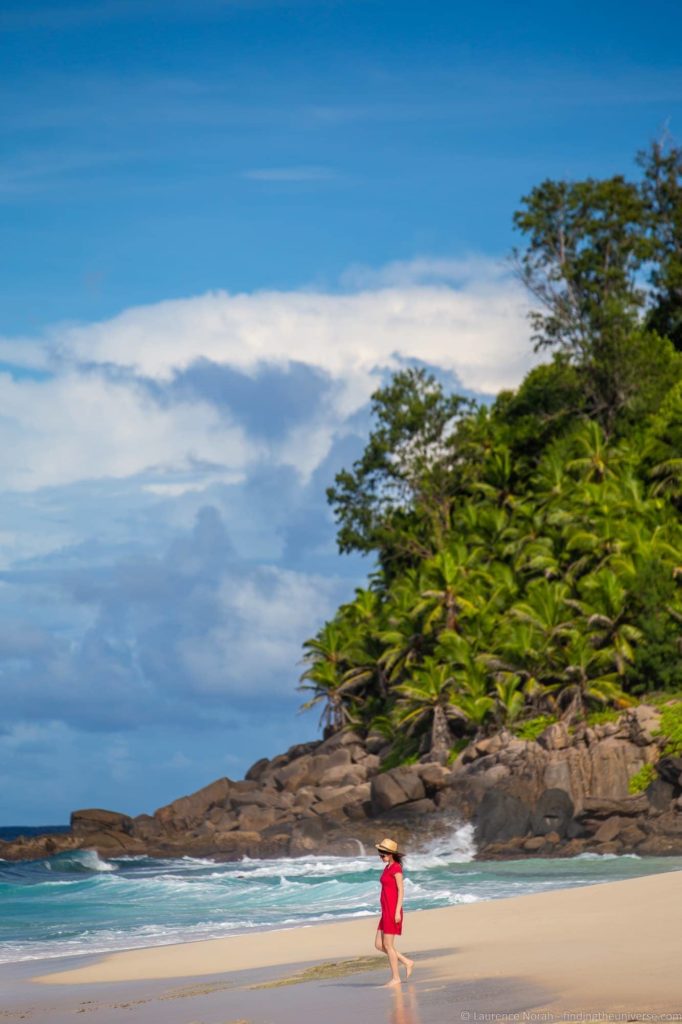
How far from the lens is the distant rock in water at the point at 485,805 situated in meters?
36.9

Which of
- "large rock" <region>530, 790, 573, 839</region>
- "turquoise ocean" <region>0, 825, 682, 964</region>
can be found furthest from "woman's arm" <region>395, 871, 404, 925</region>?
"large rock" <region>530, 790, 573, 839</region>

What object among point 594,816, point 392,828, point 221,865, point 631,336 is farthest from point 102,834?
point 631,336

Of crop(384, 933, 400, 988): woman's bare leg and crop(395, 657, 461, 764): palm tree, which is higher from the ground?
crop(395, 657, 461, 764): palm tree

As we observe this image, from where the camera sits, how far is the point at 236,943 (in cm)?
1858

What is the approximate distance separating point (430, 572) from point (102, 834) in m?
17.6

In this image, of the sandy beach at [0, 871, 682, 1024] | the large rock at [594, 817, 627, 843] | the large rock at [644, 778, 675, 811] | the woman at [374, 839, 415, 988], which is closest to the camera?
the sandy beach at [0, 871, 682, 1024]

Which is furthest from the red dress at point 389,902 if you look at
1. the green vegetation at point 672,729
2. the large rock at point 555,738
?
the large rock at point 555,738

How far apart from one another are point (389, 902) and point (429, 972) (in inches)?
44.6

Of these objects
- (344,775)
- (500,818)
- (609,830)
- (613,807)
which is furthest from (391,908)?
(344,775)

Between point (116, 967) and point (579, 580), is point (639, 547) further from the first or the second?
point (116, 967)

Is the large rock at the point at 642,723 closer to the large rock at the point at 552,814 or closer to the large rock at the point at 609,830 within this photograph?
the large rock at the point at 552,814

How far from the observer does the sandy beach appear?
Result: 34.8 feet

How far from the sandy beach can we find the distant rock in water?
17855 millimetres

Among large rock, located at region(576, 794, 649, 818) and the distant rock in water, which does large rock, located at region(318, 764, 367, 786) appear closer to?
the distant rock in water
